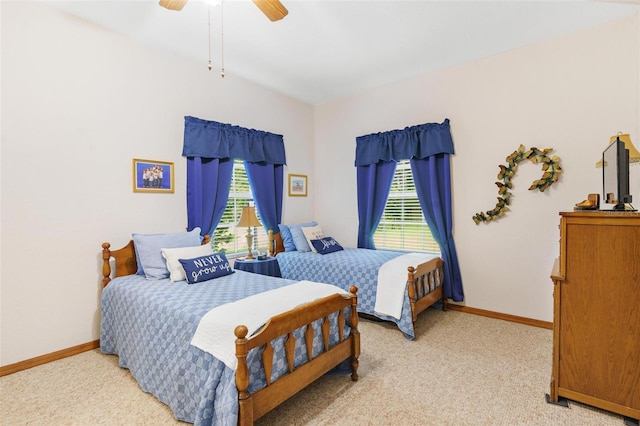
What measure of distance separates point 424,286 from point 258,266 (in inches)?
71.8

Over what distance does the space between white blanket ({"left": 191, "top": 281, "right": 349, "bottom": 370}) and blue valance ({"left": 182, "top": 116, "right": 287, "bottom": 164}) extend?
6.78ft

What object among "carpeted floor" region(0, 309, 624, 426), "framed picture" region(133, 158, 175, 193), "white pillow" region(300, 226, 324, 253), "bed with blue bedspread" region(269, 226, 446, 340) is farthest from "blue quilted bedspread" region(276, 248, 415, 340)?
"framed picture" region(133, 158, 175, 193)

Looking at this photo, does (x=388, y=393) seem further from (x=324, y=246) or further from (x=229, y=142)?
(x=229, y=142)

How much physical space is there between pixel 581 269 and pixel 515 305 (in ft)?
5.64

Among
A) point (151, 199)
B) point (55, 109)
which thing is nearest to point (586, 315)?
point (151, 199)

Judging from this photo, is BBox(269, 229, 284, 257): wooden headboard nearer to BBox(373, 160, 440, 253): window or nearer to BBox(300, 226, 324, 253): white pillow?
BBox(300, 226, 324, 253): white pillow

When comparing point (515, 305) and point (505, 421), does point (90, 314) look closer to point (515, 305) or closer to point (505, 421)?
point (505, 421)

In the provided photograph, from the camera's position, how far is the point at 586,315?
1932 millimetres

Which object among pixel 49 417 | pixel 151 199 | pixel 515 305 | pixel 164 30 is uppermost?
pixel 164 30

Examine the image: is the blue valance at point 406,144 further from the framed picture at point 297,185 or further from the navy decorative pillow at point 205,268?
the navy decorative pillow at point 205,268

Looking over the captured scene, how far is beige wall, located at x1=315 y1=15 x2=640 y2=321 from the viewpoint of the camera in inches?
116

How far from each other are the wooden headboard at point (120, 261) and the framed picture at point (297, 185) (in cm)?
227

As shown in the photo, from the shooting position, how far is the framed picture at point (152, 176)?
313 centimetres

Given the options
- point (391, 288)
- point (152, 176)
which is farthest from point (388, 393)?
point (152, 176)
